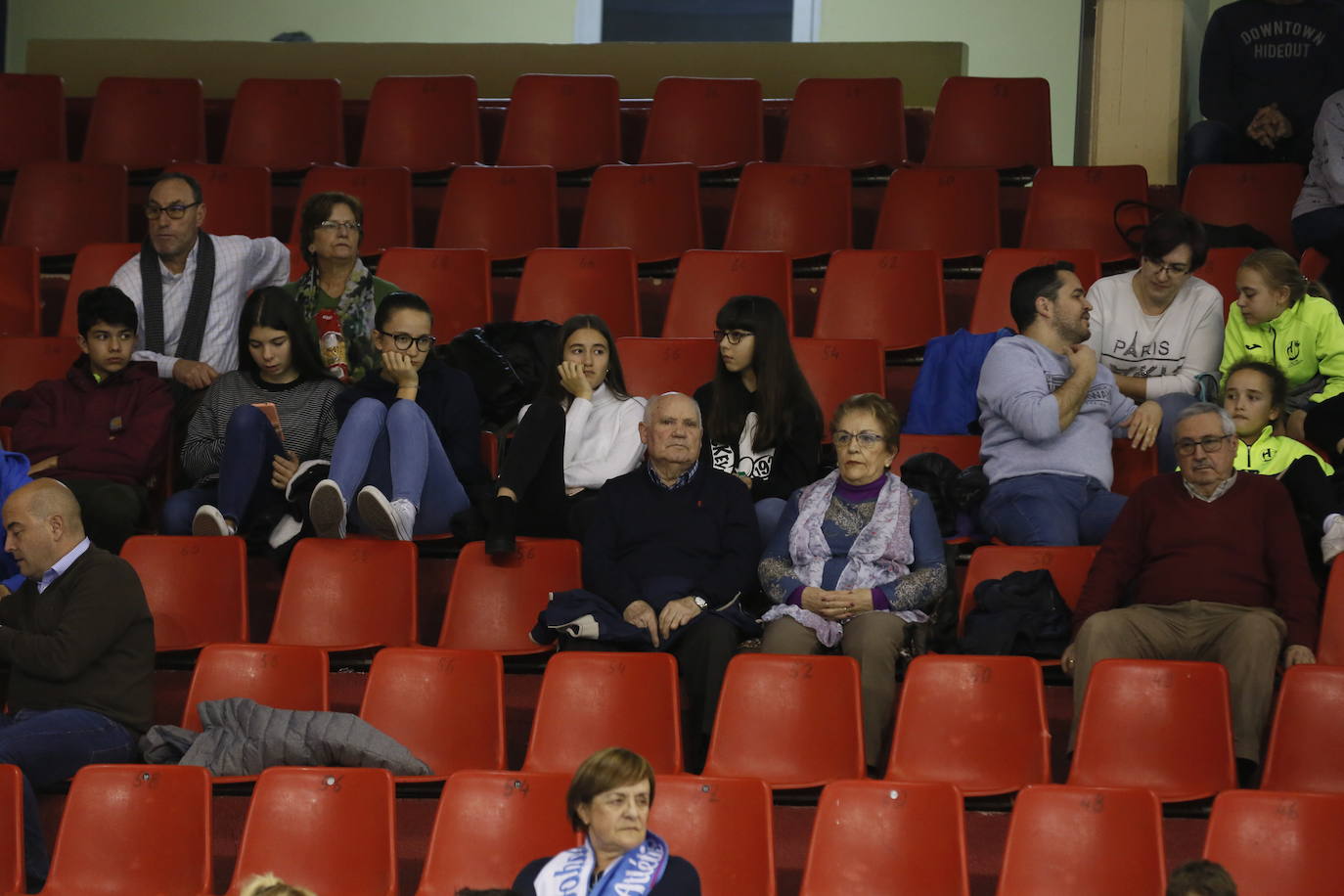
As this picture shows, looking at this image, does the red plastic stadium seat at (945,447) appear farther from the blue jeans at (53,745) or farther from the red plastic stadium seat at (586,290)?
the blue jeans at (53,745)

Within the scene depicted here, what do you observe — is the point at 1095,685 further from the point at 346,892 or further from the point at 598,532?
the point at 346,892

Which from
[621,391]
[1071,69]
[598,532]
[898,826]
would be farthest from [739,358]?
[1071,69]

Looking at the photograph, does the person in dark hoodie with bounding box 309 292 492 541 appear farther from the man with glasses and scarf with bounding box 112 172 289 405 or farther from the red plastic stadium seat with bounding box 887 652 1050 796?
the red plastic stadium seat with bounding box 887 652 1050 796

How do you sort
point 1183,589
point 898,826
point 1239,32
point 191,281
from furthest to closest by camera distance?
point 1239,32 → point 191,281 → point 1183,589 → point 898,826

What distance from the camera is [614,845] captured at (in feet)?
8.64

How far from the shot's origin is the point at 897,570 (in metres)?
3.61

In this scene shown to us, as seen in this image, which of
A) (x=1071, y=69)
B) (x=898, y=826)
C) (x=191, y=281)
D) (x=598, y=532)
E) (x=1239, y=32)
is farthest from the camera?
(x=1071, y=69)

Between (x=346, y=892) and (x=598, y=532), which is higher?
(x=598, y=532)

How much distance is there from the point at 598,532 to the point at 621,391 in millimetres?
542

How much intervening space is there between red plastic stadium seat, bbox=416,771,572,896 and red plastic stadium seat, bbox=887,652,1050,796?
628 millimetres

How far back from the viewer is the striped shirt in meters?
4.15

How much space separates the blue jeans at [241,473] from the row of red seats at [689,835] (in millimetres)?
939

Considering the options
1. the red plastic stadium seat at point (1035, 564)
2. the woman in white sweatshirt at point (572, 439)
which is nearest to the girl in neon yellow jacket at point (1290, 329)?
the red plastic stadium seat at point (1035, 564)

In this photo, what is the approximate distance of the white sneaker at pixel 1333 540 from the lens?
3.61m
